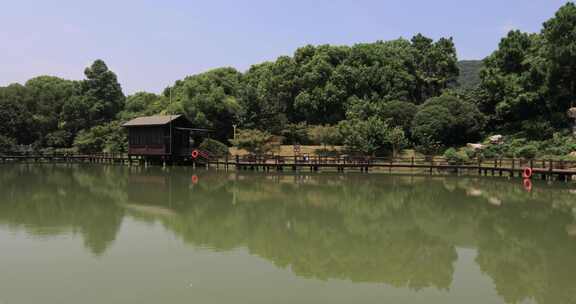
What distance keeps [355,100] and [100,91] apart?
33.2 metres

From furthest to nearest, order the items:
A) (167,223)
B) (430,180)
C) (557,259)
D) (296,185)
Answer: (430,180)
(296,185)
(167,223)
(557,259)

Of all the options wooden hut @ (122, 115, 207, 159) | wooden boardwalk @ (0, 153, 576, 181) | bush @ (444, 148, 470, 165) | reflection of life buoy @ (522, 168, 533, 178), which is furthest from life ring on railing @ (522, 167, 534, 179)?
wooden hut @ (122, 115, 207, 159)

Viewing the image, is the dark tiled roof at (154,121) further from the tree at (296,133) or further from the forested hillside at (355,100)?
the tree at (296,133)

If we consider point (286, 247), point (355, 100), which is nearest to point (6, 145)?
point (355, 100)

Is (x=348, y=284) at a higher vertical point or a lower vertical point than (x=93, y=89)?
lower

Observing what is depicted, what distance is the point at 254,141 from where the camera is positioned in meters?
45.4

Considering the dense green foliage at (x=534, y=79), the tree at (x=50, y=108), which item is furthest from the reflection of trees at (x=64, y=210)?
the dense green foliage at (x=534, y=79)

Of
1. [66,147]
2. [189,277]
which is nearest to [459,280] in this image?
[189,277]

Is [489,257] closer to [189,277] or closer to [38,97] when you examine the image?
[189,277]

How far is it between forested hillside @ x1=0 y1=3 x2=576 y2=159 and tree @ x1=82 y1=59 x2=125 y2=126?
13 centimetres

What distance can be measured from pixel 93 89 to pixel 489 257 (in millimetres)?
59671

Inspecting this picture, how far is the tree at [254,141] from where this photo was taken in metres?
45.3

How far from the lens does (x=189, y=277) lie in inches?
377

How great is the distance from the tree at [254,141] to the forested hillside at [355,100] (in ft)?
1.45
